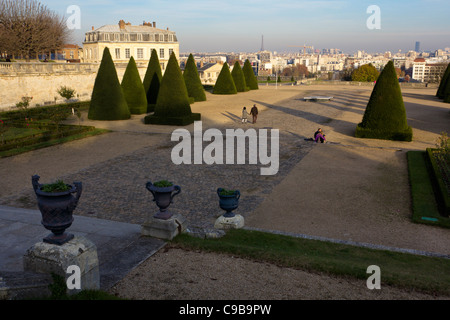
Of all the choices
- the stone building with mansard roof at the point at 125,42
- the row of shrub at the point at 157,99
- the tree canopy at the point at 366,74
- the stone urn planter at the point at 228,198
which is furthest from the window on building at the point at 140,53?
the stone urn planter at the point at 228,198

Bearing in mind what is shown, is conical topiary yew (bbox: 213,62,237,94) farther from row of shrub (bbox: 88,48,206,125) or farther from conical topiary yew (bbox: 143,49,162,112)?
row of shrub (bbox: 88,48,206,125)

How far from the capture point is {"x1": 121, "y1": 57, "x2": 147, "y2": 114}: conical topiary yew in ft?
106

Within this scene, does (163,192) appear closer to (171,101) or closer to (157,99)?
(171,101)

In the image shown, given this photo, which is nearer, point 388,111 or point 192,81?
point 388,111

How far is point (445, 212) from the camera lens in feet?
35.9

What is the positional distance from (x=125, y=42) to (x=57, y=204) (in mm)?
74536

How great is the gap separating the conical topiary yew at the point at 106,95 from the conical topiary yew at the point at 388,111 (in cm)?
1808

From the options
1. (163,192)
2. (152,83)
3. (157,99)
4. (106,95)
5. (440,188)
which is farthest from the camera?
(152,83)

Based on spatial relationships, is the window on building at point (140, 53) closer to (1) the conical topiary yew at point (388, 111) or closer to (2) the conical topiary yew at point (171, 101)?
(2) the conical topiary yew at point (171, 101)

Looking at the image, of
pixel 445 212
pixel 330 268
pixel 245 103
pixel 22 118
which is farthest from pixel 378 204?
pixel 245 103

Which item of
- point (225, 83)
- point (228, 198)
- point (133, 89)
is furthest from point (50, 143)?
point (225, 83)

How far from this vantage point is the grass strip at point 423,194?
10680mm

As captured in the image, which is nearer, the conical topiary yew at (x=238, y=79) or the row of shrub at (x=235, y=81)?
the row of shrub at (x=235, y=81)

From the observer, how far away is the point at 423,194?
12.7 metres
